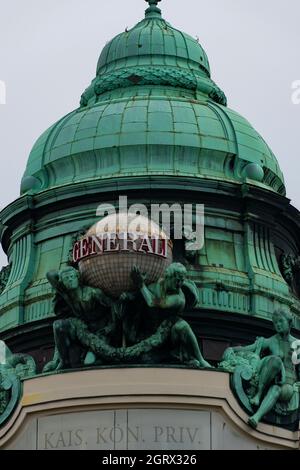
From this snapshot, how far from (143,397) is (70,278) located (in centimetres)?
536

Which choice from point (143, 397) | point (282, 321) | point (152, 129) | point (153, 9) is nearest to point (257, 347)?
point (282, 321)

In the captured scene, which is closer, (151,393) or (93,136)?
(151,393)

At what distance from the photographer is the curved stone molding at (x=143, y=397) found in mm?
65000

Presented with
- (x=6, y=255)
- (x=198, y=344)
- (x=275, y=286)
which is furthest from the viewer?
(x=6, y=255)

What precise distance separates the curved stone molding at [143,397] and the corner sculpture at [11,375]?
67 cm

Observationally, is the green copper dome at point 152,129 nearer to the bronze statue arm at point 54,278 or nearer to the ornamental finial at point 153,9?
the ornamental finial at point 153,9

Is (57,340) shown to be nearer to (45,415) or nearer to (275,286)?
(45,415)

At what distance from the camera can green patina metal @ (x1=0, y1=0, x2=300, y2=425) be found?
74.1 meters

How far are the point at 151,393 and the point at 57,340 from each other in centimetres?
438

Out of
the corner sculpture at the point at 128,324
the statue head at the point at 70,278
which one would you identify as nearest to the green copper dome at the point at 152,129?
the statue head at the point at 70,278

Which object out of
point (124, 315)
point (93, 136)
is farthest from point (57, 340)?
point (93, 136)

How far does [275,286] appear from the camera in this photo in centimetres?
7562

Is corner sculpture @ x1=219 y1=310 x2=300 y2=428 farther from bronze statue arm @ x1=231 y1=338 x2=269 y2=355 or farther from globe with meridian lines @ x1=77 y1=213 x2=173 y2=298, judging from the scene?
globe with meridian lines @ x1=77 y1=213 x2=173 y2=298
